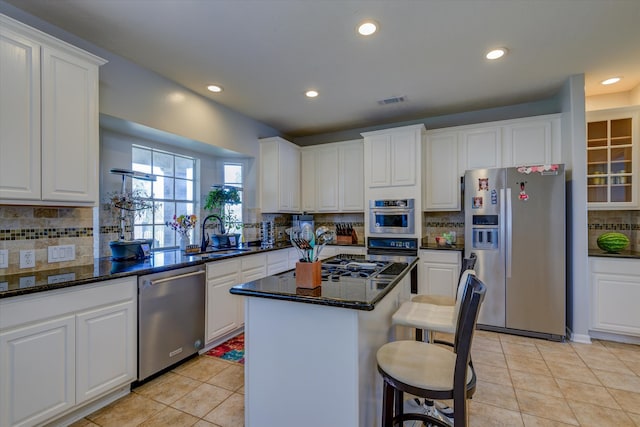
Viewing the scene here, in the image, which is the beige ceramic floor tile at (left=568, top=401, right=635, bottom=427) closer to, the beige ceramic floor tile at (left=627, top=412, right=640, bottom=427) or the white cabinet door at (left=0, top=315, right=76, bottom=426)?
the beige ceramic floor tile at (left=627, top=412, right=640, bottom=427)

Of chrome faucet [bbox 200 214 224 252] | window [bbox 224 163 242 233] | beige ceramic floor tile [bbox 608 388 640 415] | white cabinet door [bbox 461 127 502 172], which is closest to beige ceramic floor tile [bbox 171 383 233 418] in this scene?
chrome faucet [bbox 200 214 224 252]

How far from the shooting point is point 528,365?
2580 mm

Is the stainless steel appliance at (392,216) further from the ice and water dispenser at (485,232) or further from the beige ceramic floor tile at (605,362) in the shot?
the beige ceramic floor tile at (605,362)

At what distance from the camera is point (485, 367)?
2.55 m

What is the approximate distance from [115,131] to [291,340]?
2.67 m

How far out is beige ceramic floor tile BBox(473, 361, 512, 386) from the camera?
92.4 inches

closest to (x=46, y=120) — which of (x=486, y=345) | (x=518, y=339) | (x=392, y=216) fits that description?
(x=392, y=216)

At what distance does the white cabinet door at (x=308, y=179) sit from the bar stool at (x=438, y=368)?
132 inches

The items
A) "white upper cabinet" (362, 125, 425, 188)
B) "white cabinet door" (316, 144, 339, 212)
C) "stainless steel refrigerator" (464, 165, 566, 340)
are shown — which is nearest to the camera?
"stainless steel refrigerator" (464, 165, 566, 340)

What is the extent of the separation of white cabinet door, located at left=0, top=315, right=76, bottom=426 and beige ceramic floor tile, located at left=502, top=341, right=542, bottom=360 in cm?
349

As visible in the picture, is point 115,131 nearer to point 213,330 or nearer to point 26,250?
point 26,250

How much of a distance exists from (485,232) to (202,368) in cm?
324

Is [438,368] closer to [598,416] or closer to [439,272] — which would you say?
[598,416]

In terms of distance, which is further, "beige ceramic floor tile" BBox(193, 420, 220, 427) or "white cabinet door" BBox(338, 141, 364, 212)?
"white cabinet door" BBox(338, 141, 364, 212)
